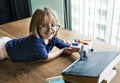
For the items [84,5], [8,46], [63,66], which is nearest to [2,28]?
[8,46]

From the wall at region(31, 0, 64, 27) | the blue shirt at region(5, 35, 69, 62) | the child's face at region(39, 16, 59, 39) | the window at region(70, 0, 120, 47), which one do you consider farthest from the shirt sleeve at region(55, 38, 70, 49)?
the wall at region(31, 0, 64, 27)

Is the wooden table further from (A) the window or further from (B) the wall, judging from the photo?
(B) the wall

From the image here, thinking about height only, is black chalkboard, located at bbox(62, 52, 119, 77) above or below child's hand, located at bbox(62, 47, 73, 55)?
above

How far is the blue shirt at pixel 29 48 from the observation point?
102 centimetres

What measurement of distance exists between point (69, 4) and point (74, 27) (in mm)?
336

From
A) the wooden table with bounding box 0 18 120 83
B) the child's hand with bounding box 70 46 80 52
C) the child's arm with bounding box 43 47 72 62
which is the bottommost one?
the wooden table with bounding box 0 18 120 83

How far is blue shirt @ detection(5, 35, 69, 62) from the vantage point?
1024 mm

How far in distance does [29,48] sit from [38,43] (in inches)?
2.4

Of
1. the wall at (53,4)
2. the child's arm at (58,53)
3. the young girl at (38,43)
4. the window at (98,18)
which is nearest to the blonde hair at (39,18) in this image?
the young girl at (38,43)

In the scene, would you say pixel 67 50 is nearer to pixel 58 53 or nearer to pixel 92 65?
pixel 58 53

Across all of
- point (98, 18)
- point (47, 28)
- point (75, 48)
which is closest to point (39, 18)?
point (47, 28)

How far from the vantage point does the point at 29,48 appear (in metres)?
1.04

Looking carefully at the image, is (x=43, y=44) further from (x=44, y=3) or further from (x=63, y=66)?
(x=44, y=3)

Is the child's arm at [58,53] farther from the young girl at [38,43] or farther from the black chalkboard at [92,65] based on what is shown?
the black chalkboard at [92,65]
